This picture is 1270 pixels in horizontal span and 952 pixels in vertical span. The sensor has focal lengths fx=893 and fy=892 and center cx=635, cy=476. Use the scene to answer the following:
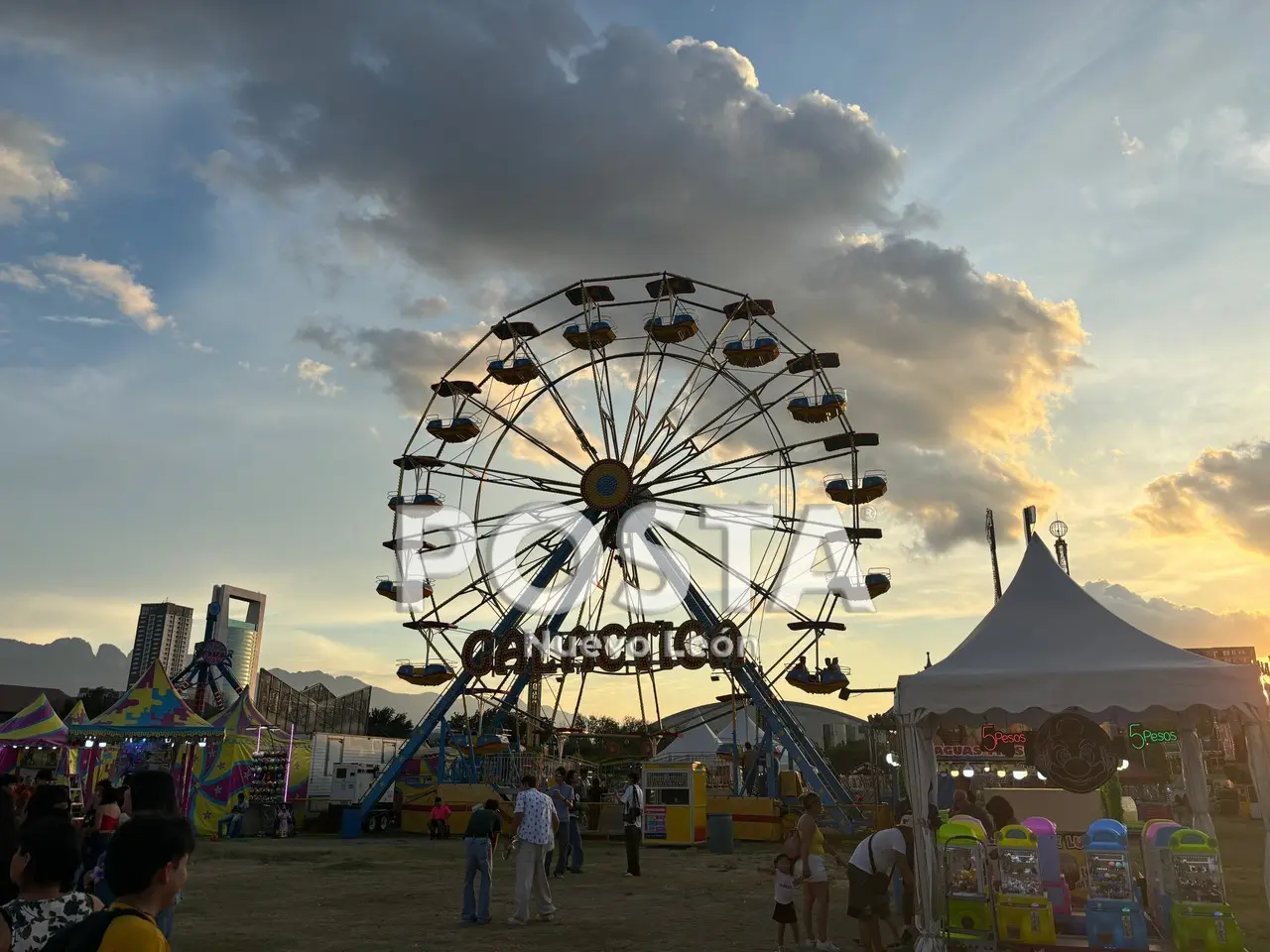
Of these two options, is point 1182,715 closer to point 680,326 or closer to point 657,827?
point 657,827

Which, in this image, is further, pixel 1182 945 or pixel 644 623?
pixel 644 623

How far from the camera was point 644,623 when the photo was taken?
2267 cm

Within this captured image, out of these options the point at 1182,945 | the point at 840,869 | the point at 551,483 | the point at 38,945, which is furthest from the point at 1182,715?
the point at 551,483

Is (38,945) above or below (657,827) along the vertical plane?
above

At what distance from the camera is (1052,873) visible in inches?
329

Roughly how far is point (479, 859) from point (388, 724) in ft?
241

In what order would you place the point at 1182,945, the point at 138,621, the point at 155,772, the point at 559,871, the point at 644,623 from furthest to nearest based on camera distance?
the point at 138,621, the point at 644,623, the point at 559,871, the point at 1182,945, the point at 155,772

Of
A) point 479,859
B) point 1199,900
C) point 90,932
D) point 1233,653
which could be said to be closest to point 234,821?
point 479,859

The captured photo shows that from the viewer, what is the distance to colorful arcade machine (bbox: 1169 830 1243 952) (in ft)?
23.9

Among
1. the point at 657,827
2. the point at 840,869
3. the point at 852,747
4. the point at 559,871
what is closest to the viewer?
the point at 559,871

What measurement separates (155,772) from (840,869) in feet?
47.2

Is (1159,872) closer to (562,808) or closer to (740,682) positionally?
(562,808)

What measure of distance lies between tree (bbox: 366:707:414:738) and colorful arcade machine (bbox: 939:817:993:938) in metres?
68.7

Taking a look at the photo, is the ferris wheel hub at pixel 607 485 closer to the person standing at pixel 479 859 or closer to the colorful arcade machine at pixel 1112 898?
the person standing at pixel 479 859
